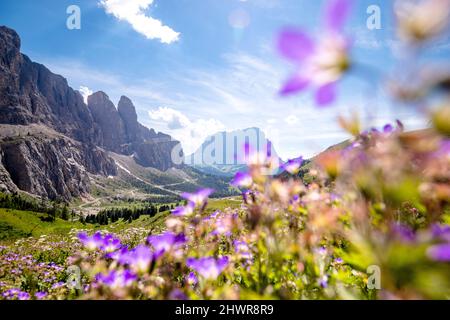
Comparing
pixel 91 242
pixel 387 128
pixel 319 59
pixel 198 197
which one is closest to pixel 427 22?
pixel 319 59

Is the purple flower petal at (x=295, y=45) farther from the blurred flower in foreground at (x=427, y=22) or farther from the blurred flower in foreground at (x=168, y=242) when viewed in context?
the blurred flower in foreground at (x=168, y=242)

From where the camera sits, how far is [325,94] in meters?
1.07

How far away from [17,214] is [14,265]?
40641 mm

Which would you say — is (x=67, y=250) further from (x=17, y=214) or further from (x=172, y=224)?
(x=17, y=214)

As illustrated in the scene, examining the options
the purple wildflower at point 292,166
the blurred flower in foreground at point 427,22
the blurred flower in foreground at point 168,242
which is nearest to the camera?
the blurred flower in foreground at point 427,22

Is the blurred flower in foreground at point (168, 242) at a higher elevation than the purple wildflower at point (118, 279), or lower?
higher

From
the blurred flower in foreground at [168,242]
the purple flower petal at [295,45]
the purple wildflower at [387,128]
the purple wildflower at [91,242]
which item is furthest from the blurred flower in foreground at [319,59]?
the purple wildflower at [91,242]

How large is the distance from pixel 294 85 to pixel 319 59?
0.15 meters

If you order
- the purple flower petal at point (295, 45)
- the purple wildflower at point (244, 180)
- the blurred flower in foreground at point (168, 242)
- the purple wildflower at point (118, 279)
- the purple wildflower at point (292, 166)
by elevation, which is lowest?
the purple wildflower at point (118, 279)

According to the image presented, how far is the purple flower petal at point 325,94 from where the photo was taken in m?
1.06

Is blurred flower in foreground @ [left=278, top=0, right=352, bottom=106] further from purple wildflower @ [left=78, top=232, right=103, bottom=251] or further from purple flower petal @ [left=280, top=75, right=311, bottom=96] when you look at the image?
purple wildflower @ [left=78, top=232, right=103, bottom=251]

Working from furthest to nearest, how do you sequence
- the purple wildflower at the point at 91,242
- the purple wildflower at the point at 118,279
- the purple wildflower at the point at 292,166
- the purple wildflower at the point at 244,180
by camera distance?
the purple wildflower at the point at 91,242 → the purple wildflower at the point at 292,166 → the purple wildflower at the point at 244,180 → the purple wildflower at the point at 118,279

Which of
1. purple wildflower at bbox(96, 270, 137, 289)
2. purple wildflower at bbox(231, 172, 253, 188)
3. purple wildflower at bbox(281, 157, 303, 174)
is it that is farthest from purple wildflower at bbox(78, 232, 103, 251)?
purple wildflower at bbox(281, 157, 303, 174)
